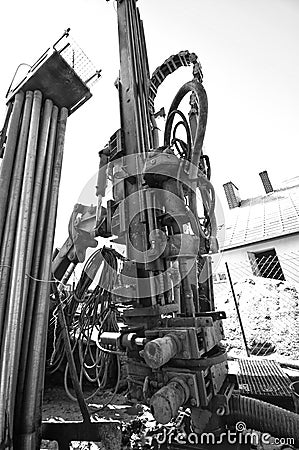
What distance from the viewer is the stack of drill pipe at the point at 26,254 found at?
1.66 m

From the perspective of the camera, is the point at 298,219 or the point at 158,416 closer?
the point at 158,416

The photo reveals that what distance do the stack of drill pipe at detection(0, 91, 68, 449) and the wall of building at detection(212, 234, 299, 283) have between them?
672 cm

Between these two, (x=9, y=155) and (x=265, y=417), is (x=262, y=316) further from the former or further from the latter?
(x=9, y=155)

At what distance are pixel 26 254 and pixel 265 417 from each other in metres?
1.96

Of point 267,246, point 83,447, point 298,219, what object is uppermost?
point 298,219

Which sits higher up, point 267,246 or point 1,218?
point 267,246

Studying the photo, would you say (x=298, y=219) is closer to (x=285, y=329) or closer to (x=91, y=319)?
(x=285, y=329)

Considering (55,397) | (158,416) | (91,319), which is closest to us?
(158,416)

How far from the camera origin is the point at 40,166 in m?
→ 2.27

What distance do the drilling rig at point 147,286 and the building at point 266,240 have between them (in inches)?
236

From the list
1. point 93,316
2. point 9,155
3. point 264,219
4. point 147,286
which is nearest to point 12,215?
point 9,155

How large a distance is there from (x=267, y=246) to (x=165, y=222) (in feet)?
30.3

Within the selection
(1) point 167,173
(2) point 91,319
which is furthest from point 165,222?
(2) point 91,319

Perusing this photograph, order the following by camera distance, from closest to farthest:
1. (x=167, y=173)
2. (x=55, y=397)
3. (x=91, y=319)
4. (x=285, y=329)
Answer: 1. (x=167, y=173)
2. (x=91, y=319)
3. (x=55, y=397)
4. (x=285, y=329)
